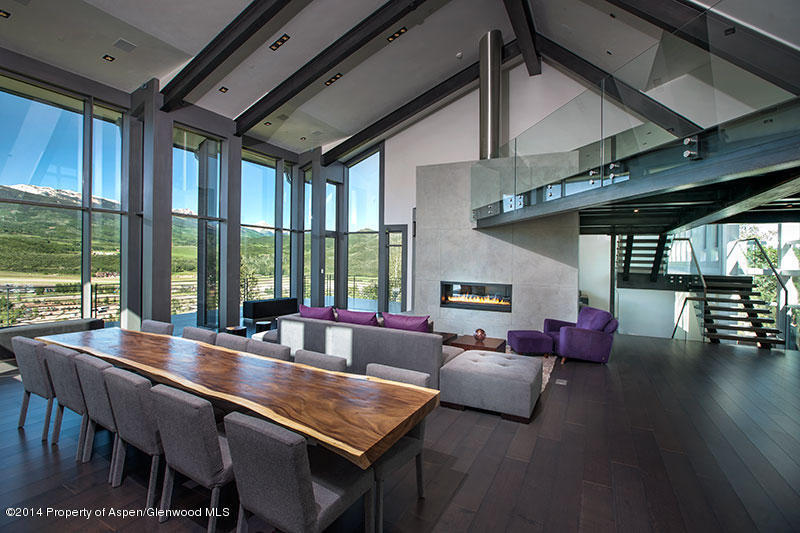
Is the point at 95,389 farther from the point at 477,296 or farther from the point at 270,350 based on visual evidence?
the point at 477,296

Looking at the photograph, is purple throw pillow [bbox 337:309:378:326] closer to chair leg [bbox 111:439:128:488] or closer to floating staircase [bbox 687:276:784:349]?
chair leg [bbox 111:439:128:488]

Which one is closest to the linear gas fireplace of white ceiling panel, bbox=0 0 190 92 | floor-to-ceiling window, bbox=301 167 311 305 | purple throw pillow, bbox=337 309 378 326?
purple throw pillow, bbox=337 309 378 326

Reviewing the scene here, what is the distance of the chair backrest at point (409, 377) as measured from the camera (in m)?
2.20

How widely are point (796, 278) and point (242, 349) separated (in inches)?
483

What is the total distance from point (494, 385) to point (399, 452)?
178cm

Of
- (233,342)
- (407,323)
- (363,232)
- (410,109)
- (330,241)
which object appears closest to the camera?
(233,342)

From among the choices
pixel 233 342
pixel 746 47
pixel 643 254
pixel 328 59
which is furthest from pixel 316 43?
pixel 643 254

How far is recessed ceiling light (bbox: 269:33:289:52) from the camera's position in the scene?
582 centimetres

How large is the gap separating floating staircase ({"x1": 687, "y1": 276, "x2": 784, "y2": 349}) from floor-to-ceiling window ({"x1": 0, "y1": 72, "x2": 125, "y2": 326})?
10.9m

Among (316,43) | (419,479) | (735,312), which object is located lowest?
(419,479)

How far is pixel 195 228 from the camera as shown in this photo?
24.5 feet

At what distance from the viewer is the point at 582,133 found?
4488 mm

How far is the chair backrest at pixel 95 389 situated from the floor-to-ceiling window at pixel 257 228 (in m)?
6.05

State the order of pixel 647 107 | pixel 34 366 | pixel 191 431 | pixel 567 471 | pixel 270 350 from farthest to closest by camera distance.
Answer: pixel 647 107 → pixel 270 350 → pixel 34 366 → pixel 567 471 → pixel 191 431
